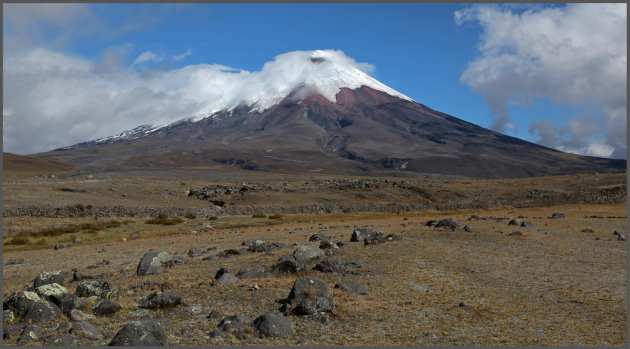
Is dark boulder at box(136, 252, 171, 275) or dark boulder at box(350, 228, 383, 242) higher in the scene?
dark boulder at box(350, 228, 383, 242)

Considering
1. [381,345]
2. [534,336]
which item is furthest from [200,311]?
[534,336]

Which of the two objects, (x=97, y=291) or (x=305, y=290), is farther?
(x=97, y=291)

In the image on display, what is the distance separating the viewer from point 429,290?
1438cm

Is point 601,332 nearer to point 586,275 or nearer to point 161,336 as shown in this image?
point 586,275

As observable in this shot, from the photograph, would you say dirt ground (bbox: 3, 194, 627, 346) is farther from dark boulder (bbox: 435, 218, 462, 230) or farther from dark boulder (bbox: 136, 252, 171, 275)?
dark boulder (bbox: 435, 218, 462, 230)

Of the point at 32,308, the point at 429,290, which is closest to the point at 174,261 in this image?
the point at 32,308

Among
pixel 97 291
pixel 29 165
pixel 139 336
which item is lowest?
pixel 97 291

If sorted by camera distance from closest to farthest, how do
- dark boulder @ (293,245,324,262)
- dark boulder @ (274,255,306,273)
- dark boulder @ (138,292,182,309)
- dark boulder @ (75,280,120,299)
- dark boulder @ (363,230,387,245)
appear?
1. dark boulder @ (138,292,182,309)
2. dark boulder @ (75,280,120,299)
3. dark boulder @ (274,255,306,273)
4. dark boulder @ (293,245,324,262)
5. dark boulder @ (363,230,387,245)

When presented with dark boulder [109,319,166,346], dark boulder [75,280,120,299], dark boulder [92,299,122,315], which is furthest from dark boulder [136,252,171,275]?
dark boulder [109,319,166,346]

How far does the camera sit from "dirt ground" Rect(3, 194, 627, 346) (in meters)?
10.3

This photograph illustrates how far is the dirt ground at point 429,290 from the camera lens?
33.7ft

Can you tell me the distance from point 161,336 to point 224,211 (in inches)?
1890

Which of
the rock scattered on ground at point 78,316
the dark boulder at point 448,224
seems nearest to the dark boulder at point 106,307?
the rock scattered on ground at point 78,316

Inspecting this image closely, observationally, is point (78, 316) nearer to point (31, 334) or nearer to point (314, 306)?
point (31, 334)
